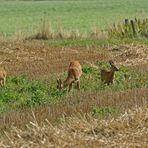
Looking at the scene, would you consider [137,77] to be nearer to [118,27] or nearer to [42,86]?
[42,86]

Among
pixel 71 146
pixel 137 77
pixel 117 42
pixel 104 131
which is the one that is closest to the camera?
pixel 71 146

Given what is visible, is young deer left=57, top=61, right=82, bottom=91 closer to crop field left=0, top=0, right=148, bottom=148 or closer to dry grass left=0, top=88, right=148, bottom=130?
crop field left=0, top=0, right=148, bottom=148

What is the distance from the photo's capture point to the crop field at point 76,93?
745 cm

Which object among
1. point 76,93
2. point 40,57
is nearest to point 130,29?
point 40,57

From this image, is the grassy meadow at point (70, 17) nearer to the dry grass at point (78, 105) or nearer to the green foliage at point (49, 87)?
the green foliage at point (49, 87)

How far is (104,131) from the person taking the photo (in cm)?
758

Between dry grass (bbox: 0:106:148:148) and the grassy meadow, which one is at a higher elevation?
dry grass (bbox: 0:106:148:148)

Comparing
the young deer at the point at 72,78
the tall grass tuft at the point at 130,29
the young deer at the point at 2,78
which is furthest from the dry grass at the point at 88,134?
the tall grass tuft at the point at 130,29

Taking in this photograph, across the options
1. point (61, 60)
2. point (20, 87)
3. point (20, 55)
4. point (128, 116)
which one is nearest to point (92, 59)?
point (61, 60)

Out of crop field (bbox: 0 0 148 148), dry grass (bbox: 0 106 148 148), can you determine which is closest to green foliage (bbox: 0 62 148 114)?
crop field (bbox: 0 0 148 148)

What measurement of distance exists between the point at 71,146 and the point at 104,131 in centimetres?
73

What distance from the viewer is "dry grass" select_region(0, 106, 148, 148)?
7125 millimetres

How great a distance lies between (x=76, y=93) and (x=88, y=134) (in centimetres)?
597

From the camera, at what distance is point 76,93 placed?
44.3 ft
